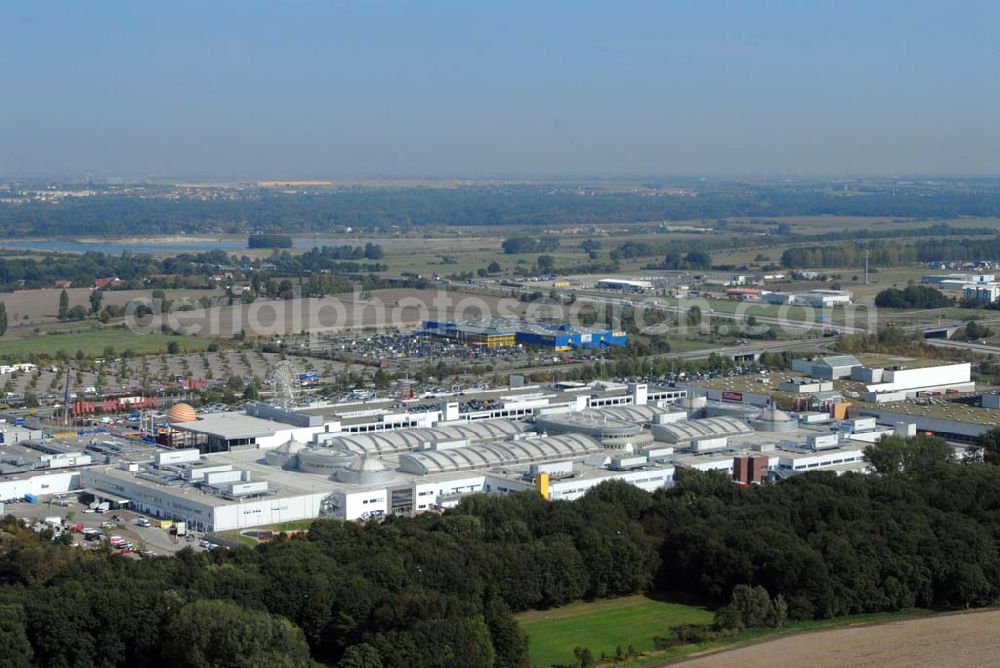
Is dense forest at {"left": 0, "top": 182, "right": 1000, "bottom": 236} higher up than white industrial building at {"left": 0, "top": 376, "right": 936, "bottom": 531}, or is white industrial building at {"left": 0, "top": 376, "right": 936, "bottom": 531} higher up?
white industrial building at {"left": 0, "top": 376, "right": 936, "bottom": 531}

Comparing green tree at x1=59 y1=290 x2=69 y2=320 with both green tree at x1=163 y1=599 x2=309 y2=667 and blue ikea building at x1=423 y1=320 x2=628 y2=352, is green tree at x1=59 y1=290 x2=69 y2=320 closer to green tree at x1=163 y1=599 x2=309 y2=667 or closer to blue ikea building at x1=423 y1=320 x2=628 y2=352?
blue ikea building at x1=423 y1=320 x2=628 y2=352

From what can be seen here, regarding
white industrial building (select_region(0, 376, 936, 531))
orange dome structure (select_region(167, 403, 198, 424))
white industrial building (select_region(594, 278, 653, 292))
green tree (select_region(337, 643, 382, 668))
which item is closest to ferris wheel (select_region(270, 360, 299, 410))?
white industrial building (select_region(0, 376, 936, 531))

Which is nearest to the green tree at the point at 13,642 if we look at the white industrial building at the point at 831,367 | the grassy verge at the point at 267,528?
the grassy verge at the point at 267,528

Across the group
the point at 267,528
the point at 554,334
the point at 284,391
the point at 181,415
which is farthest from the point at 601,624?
the point at 554,334

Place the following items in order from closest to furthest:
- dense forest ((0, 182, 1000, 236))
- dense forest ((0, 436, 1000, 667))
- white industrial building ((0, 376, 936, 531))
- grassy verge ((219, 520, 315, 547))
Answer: dense forest ((0, 436, 1000, 667)) < grassy verge ((219, 520, 315, 547)) < white industrial building ((0, 376, 936, 531)) < dense forest ((0, 182, 1000, 236))

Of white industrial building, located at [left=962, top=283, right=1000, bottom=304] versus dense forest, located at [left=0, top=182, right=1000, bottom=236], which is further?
dense forest, located at [left=0, top=182, right=1000, bottom=236]

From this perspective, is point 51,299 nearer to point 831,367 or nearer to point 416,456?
point 831,367

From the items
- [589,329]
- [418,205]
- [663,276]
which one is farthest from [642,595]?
[418,205]
